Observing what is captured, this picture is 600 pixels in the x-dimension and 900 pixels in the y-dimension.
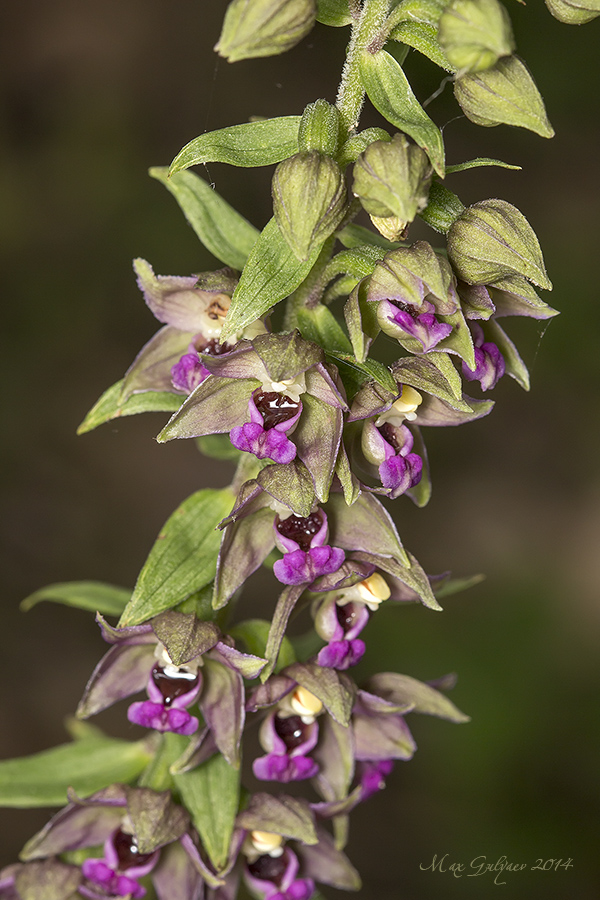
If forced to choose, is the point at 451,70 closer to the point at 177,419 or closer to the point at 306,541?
the point at 177,419

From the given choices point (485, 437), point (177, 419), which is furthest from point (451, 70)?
point (485, 437)

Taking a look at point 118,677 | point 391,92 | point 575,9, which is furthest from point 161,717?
point 575,9

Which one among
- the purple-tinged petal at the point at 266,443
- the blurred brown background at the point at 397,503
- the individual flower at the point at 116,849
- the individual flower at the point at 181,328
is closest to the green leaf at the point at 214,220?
the individual flower at the point at 181,328

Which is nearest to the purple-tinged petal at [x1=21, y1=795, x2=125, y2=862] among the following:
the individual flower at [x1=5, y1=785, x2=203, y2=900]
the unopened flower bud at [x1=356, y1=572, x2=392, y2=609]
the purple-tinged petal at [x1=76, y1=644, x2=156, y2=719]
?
the individual flower at [x1=5, y1=785, x2=203, y2=900]

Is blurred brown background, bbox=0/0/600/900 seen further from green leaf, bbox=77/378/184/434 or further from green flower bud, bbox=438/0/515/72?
green flower bud, bbox=438/0/515/72

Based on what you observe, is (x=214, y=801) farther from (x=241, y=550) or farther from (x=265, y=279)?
(x=265, y=279)

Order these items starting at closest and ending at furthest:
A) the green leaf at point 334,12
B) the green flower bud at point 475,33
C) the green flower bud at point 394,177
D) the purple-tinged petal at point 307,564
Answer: the green flower bud at point 475,33 < the green flower bud at point 394,177 < the green leaf at point 334,12 < the purple-tinged petal at point 307,564

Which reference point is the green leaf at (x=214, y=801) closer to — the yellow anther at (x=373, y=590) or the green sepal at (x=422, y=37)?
the yellow anther at (x=373, y=590)
